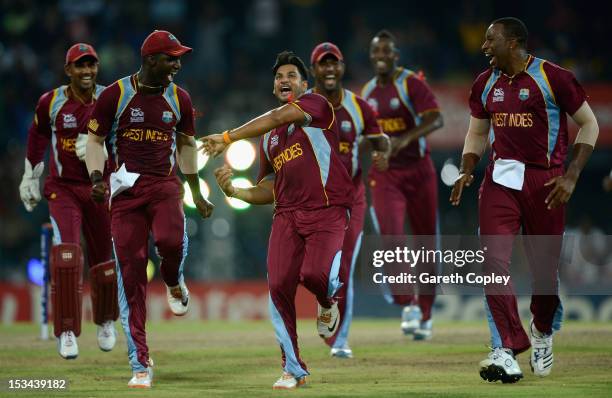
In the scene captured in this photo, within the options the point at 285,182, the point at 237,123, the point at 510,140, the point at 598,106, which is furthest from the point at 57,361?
the point at 598,106

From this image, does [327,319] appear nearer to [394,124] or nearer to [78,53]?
[78,53]

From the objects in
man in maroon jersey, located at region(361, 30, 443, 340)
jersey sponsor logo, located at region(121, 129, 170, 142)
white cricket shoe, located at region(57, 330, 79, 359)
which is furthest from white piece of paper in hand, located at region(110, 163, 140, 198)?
man in maroon jersey, located at region(361, 30, 443, 340)

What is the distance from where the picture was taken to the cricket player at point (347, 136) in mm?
11836

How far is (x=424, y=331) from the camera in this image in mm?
13711

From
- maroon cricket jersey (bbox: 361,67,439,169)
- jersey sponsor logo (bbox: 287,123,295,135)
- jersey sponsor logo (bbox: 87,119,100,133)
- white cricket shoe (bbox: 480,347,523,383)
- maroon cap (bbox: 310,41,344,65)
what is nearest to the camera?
white cricket shoe (bbox: 480,347,523,383)

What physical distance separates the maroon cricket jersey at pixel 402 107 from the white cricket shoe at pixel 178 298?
3736mm

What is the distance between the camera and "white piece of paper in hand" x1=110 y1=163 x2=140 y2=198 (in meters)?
10.1

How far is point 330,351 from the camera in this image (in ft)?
41.2

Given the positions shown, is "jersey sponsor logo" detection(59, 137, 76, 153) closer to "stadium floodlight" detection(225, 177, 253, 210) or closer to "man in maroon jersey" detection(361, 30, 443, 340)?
"man in maroon jersey" detection(361, 30, 443, 340)

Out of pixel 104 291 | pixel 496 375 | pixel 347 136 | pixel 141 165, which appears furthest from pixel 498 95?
pixel 104 291

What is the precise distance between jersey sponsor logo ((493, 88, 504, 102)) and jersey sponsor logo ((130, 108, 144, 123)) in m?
2.94

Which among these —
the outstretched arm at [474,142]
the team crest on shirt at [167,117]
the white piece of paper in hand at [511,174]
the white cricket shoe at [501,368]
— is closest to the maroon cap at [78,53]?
the team crest on shirt at [167,117]

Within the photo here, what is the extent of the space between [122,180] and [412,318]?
191 inches

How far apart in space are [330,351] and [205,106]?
37.6ft
